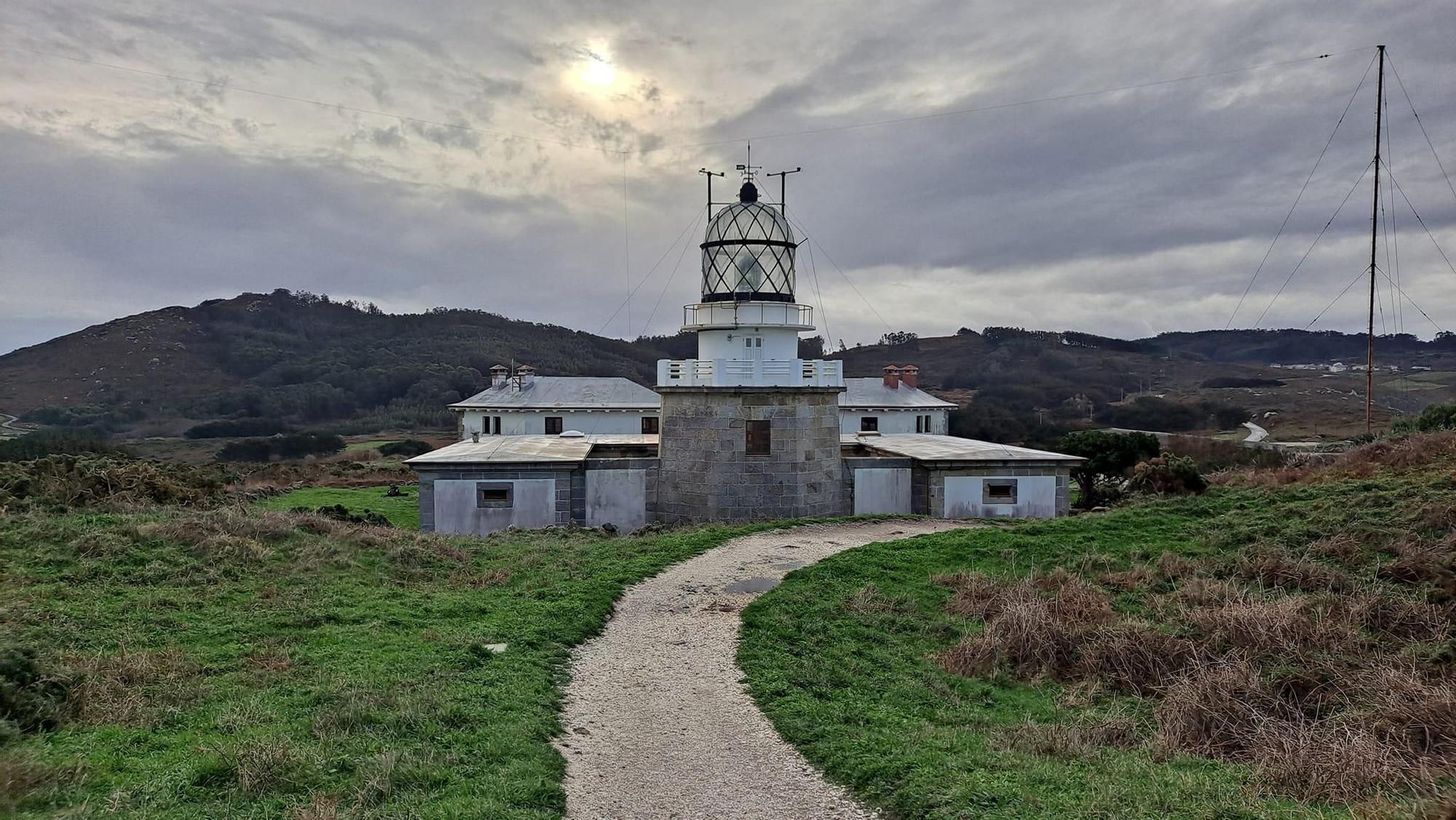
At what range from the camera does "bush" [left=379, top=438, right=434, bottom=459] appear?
49.5 m

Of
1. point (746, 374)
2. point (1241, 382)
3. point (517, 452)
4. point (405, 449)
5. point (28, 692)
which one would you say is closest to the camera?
point (28, 692)

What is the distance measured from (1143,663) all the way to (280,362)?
9493 centimetres

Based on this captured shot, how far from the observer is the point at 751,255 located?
20.8 metres

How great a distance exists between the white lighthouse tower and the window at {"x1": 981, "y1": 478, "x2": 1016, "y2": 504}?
4630 mm

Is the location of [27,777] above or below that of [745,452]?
below

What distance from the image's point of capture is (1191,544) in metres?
14.4

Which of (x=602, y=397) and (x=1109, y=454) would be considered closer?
(x=1109, y=454)

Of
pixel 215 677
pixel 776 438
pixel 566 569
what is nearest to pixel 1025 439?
pixel 776 438

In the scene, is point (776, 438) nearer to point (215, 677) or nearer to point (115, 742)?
point (215, 677)

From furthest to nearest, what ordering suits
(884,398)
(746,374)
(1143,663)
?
(884,398) → (746,374) → (1143,663)

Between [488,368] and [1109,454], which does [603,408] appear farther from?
[488,368]

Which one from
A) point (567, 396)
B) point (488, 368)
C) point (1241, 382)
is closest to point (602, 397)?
point (567, 396)

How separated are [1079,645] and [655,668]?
5.00 meters

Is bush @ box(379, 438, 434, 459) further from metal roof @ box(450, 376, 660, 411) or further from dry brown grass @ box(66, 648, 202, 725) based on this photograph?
dry brown grass @ box(66, 648, 202, 725)
